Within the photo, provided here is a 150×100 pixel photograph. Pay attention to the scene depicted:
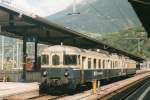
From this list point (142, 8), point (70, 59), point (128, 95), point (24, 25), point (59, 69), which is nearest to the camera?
point (142, 8)

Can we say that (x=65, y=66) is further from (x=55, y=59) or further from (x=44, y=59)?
(x=44, y=59)

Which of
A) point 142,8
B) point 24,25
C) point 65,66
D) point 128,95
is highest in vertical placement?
point 24,25

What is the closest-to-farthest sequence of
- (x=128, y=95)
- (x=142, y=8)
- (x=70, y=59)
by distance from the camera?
1. (x=142, y=8)
2. (x=70, y=59)
3. (x=128, y=95)

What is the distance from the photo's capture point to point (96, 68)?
28.7m

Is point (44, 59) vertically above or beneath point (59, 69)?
above

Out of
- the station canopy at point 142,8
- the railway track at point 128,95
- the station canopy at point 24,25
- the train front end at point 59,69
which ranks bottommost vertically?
the railway track at point 128,95

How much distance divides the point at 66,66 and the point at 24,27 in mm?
12988

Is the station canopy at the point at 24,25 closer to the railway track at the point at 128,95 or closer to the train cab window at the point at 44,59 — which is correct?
the train cab window at the point at 44,59

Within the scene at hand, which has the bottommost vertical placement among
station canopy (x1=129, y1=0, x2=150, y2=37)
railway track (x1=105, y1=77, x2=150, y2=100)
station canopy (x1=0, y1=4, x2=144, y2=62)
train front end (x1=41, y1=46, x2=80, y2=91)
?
railway track (x1=105, y1=77, x2=150, y2=100)

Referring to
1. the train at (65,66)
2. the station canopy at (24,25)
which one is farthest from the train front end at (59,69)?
the station canopy at (24,25)

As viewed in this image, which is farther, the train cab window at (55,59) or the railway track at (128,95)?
the train cab window at (55,59)

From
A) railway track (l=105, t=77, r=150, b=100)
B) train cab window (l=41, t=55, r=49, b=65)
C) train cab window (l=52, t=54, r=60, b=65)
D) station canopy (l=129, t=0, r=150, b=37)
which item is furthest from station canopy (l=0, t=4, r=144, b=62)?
station canopy (l=129, t=0, r=150, b=37)

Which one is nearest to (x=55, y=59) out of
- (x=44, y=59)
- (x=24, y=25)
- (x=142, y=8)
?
(x=44, y=59)

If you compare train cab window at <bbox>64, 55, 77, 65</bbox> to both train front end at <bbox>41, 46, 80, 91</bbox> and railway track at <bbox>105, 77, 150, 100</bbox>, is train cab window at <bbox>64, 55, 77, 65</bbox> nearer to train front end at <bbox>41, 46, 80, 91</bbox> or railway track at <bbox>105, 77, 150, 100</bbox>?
train front end at <bbox>41, 46, 80, 91</bbox>
